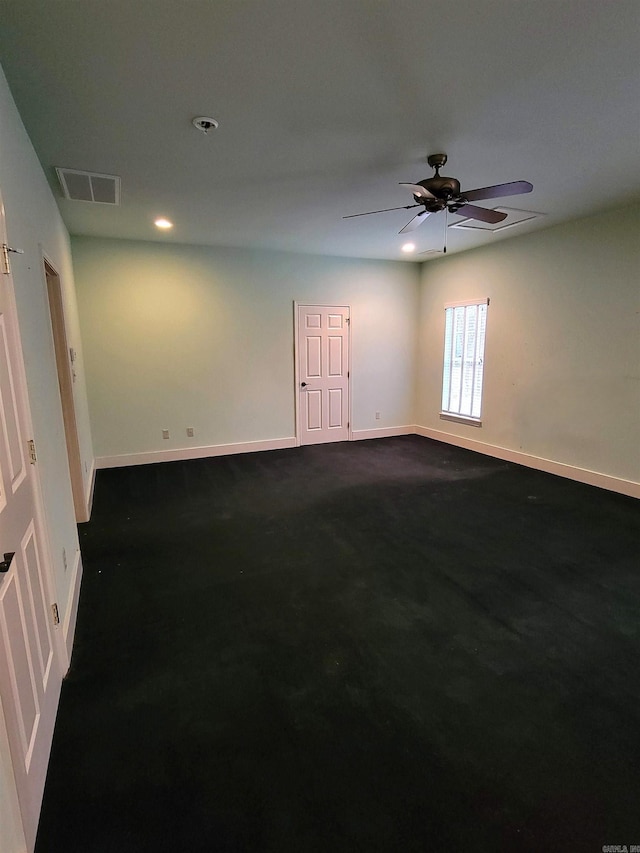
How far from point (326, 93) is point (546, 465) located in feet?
14.8

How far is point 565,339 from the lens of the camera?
4742 millimetres

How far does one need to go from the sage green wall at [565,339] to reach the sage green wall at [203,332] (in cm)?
167

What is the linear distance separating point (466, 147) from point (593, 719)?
10.6 feet

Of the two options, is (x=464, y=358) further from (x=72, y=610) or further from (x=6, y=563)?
(x=6, y=563)

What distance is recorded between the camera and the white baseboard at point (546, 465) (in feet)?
14.1

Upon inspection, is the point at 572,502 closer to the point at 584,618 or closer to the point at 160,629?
the point at 584,618

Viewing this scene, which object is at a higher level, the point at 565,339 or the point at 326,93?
the point at 326,93

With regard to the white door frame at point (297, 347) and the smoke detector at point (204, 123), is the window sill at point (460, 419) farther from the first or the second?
the smoke detector at point (204, 123)

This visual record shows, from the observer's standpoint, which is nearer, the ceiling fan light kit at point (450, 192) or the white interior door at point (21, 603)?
the white interior door at point (21, 603)

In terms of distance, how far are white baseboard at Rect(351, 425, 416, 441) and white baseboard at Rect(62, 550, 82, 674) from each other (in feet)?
14.9

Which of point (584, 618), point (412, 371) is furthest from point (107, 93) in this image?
point (412, 371)

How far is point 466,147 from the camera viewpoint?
2.78 meters

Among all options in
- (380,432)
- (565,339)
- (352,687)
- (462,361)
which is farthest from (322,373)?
(352,687)

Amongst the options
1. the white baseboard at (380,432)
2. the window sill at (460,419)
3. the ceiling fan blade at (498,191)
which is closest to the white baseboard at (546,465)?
the window sill at (460,419)
